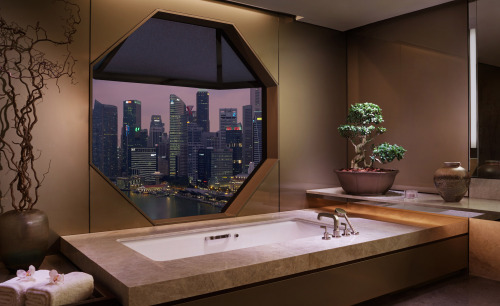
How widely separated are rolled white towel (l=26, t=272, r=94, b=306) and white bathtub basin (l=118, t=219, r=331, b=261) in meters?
0.83

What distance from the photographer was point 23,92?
280 centimetres

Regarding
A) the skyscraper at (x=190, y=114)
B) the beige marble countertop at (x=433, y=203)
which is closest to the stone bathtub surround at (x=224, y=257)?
the beige marble countertop at (x=433, y=203)

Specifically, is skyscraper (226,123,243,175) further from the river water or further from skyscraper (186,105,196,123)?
the river water

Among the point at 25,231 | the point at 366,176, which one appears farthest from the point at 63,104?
the point at 366,176

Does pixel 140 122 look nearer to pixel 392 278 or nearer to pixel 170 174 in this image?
pixel 170 174

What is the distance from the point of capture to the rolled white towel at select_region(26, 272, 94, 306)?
1896 mm

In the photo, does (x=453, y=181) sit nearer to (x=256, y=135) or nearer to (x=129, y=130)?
(x=256, y=135)

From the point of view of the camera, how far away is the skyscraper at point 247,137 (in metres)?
4.95

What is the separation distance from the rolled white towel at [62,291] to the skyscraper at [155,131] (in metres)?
2.72

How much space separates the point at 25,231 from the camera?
8.20 feet

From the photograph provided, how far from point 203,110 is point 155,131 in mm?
618

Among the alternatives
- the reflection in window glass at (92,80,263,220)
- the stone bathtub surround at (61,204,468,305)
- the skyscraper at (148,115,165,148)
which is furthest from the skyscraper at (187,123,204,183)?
the stone bathtub surround at (61,204,468,305)

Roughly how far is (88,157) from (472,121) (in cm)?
300

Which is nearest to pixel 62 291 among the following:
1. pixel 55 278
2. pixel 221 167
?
pixel 55 278
